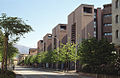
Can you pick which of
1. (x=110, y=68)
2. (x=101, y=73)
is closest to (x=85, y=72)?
(x=101, y=73)

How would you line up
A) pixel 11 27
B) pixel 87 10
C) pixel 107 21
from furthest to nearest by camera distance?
pixel 107 21 → pixel 87 10 → pixel 11 27

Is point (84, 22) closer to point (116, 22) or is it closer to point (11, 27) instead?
point (116, 22)

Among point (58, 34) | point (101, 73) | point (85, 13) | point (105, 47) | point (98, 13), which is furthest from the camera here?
point (58, 34)

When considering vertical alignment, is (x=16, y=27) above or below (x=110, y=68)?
above

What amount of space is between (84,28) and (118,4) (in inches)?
1231

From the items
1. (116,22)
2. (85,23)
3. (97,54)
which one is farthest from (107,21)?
(97,54)

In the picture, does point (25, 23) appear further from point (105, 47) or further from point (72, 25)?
point (72, 25)

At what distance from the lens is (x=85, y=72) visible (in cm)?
4512

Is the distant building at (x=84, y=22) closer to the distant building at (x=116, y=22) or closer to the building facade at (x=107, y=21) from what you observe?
the building facade at (x=107, y=21)

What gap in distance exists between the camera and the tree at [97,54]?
3925 cm

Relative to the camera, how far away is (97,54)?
129ft

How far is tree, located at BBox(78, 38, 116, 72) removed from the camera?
39.2m

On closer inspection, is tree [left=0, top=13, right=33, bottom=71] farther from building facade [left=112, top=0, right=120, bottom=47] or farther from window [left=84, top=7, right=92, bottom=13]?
window [left=84, top=7, right=92, bottom=13]

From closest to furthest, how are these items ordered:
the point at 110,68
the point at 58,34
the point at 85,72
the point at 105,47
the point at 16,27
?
the point at 16,27 < the point at 110,68 < the point at 105,47 < the point at 85,72 < the point at 58,34
